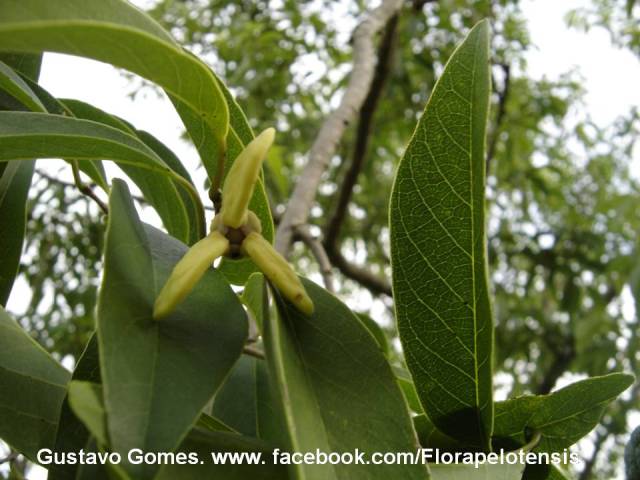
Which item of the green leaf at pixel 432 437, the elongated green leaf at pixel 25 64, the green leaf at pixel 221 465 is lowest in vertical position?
the green leaf at pixel 221 465

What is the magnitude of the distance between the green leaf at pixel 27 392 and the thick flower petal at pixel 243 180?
0.87 ft

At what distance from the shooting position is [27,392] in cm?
60

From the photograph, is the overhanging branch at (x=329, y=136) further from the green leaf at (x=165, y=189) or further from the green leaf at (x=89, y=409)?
the green leaf at (x=89, y=409)

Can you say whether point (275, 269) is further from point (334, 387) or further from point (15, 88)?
point (15, 88)

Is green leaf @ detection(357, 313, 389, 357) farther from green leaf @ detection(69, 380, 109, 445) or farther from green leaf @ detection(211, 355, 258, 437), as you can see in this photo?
green leaf @ detection(69, 380, 109, 445)

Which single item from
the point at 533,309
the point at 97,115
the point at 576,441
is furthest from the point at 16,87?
the point at 533,309

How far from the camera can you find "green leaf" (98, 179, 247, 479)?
0.36 m

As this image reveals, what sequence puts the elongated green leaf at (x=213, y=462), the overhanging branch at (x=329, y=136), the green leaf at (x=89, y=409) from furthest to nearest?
the overhanging branch at (x=329, y=136), the elongated green leaf at (x=213, y=462), the green leaf at (x=89, y=409)

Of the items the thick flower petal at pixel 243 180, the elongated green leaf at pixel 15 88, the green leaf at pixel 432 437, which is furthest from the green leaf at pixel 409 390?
the elongated green leaf at pixel 15 88

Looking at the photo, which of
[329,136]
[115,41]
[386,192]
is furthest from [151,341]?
[386,192]

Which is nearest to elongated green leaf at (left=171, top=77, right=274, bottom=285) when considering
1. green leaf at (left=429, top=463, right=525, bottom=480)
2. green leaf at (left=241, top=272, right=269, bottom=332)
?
green leaf at (left=241, top=272, right=269, bottom=332)

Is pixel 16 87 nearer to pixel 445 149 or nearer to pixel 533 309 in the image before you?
pixel 445 149

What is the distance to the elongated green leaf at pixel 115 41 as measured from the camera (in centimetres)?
37

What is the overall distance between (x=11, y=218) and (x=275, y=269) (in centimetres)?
38
